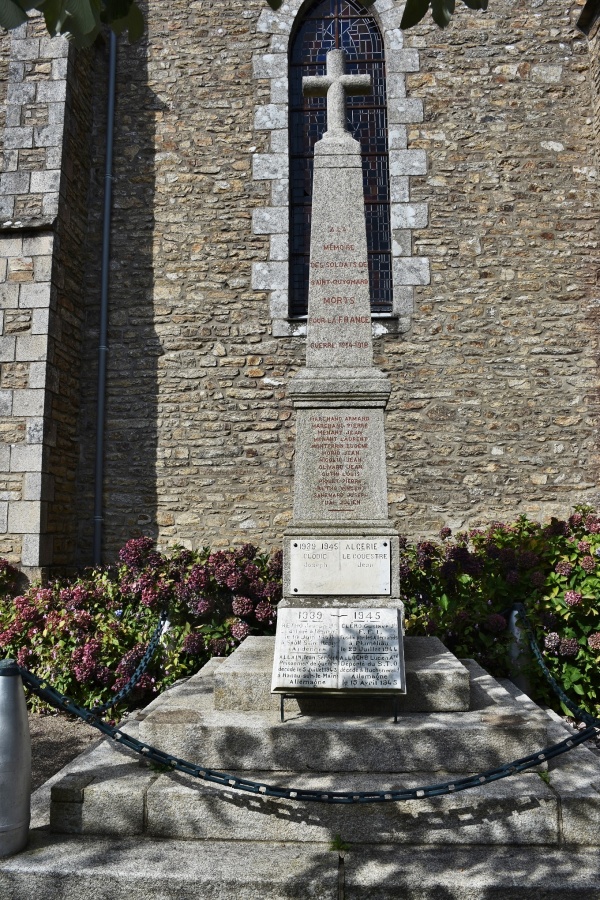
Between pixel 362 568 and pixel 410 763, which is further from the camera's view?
pixel 362 568

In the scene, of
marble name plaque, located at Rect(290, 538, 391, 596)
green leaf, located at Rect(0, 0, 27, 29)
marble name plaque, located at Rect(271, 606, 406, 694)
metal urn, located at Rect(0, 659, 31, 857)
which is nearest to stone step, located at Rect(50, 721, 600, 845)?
metal urn, located at Rect(0, 659, 31, 857)

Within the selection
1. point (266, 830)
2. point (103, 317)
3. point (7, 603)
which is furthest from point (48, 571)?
point (266, 830)

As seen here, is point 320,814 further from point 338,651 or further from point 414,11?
point 414,11

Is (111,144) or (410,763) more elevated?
(111,144)

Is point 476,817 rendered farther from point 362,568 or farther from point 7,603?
point 7,603

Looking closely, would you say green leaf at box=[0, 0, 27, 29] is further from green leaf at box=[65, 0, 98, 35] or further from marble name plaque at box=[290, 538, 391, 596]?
marble name plaque at box=[290, 538, 391, 596]

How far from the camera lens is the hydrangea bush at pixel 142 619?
5.25 metres

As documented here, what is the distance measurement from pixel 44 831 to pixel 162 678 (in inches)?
91.2

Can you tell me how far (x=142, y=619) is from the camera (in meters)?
5.73

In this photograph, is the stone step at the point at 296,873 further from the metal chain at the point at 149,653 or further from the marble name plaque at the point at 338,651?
the metal chain at the point at 149,653

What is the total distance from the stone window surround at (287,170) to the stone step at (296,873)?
5.74 m

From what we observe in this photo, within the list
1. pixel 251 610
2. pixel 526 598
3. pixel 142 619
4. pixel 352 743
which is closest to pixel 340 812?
pixel 352 743

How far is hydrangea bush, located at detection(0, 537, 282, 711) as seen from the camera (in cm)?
525

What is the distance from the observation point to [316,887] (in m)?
2.51
